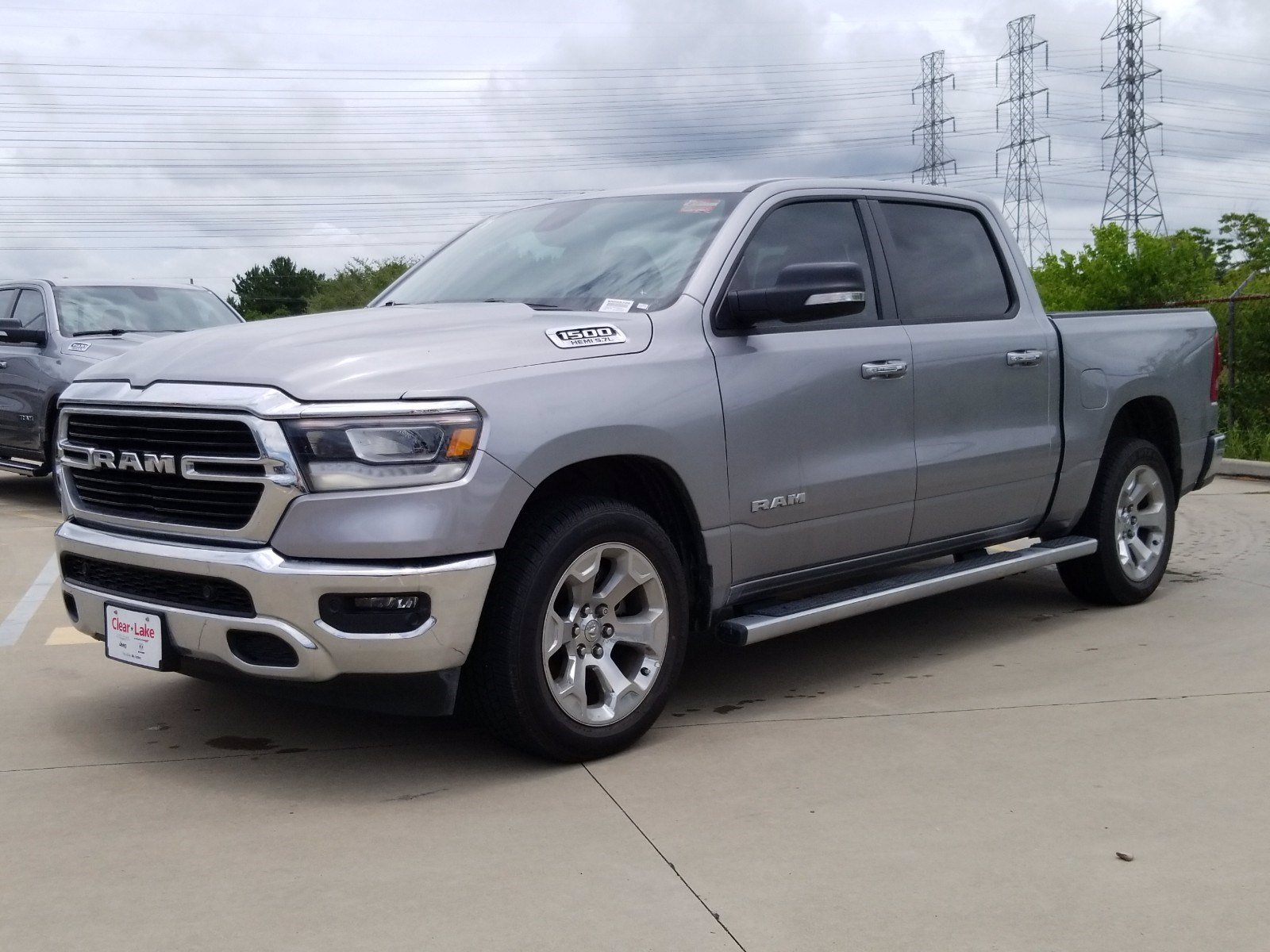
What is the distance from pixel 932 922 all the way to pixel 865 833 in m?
0.57

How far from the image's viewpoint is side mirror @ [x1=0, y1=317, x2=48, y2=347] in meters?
10.9

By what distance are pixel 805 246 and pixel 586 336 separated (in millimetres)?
1263

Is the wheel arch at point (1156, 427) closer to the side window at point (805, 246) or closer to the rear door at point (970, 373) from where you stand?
the rear door at point (970, 373)

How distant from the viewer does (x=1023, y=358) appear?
600cm

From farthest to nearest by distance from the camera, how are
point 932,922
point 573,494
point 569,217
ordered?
point 569,217, point 573,494, point 932,922

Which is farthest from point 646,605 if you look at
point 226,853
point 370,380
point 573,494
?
point 226,853

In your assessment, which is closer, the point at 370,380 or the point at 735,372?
the point at 370,380

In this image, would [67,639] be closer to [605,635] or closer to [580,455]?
[605,635]

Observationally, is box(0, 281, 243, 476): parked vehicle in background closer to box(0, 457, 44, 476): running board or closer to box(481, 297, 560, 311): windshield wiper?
box(0, 457, 44, 476): running board

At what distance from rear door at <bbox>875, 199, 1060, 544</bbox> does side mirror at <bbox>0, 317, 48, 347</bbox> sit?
776 centimetres

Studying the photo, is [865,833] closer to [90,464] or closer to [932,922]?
[932,922]

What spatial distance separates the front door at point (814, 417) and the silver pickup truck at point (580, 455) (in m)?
0.01

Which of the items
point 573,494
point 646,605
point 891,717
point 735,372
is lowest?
point 891,717

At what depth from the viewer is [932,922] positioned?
10.6 ft
